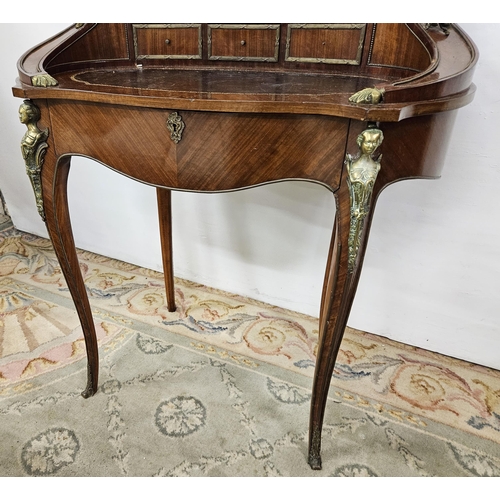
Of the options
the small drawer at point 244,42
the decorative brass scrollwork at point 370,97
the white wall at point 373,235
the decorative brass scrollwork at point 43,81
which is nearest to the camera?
the decorative brass scrollwork at point 370,97

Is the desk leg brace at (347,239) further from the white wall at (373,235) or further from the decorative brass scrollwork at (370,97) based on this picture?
the white wall at (373,235)

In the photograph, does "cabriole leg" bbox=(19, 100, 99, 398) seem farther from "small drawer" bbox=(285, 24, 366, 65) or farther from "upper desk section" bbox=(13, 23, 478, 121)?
"small drawer" bbox=(285, 24, 366, 65)

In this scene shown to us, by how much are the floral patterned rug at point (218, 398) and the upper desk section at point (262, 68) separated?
61cm

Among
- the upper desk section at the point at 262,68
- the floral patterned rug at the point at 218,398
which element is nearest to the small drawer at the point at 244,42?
the upper desk section at the point at 262,68

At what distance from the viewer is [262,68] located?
69cm

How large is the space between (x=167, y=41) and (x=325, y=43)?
11.2 inches

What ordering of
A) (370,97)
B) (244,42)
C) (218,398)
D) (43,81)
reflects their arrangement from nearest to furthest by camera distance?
1. (370,97)
2. (43,81)
3. (244,42)
4. (218,398)

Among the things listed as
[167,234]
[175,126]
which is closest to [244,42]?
[175,126]

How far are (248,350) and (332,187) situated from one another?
0.61 metres

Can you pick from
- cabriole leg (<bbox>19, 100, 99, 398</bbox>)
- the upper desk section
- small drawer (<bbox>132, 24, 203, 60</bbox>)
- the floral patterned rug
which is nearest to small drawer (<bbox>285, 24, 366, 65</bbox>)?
the upper desk section

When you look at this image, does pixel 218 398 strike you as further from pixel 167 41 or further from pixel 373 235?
pixel 167 41

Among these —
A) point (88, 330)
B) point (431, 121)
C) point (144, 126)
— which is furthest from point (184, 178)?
point (88, 330)

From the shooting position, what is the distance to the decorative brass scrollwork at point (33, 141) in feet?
1.92

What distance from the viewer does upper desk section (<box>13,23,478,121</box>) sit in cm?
45
